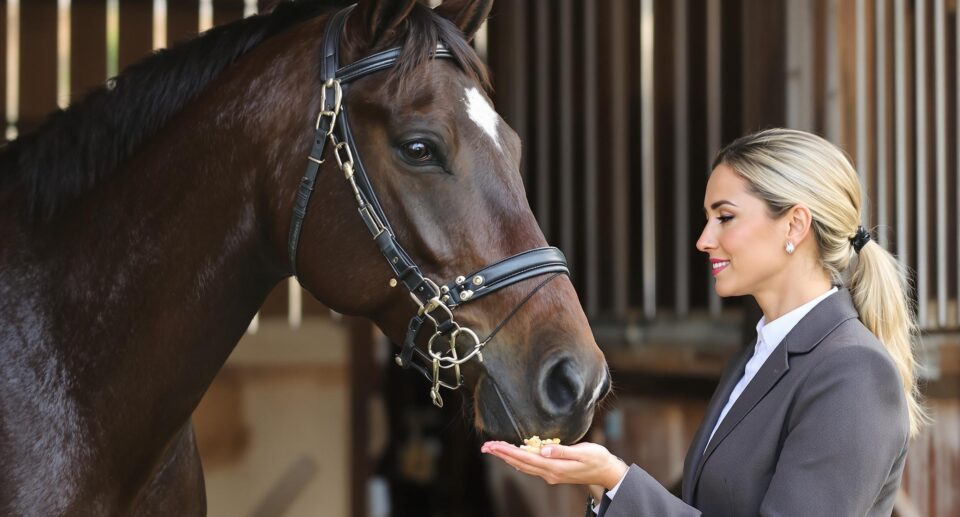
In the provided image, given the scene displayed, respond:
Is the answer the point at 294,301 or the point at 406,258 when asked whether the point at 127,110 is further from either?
the point at 294,301

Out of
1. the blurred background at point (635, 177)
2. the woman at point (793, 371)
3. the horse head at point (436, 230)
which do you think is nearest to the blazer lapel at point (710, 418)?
the woman at point (793, 371)

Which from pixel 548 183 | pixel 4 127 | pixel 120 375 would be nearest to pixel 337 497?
pixel 548 183

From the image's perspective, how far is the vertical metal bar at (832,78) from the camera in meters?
2.56

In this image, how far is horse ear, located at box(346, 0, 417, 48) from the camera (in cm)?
132

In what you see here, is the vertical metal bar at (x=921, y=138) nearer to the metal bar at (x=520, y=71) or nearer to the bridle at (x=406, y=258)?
the metal bar at (x=520, y=71)

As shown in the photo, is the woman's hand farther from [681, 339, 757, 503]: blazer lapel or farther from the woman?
[681, 339, 757, 503]: blazer lapel

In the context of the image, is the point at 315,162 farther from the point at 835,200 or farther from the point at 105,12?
the point at 105,12

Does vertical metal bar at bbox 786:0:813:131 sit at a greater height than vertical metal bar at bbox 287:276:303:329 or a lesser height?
greater

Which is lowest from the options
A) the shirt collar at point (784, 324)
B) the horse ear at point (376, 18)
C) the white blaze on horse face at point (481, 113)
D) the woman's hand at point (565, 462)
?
the woman's hand at point (565, 462)

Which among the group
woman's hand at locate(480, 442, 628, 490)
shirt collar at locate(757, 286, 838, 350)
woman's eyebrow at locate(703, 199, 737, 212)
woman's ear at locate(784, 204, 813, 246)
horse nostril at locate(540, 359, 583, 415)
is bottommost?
woman's hand at locate(480, 442, 628, 490)

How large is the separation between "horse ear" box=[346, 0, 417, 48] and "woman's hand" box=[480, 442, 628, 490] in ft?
2.05

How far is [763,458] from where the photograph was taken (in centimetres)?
122

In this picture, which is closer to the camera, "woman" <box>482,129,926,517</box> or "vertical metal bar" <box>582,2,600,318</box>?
"woman" <box>482,129,926,517</box>

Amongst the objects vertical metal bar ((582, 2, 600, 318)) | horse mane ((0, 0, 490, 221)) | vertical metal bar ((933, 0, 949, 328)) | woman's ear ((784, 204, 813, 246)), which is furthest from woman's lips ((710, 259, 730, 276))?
vertical metal bar ((582, 2, 600, 318))
